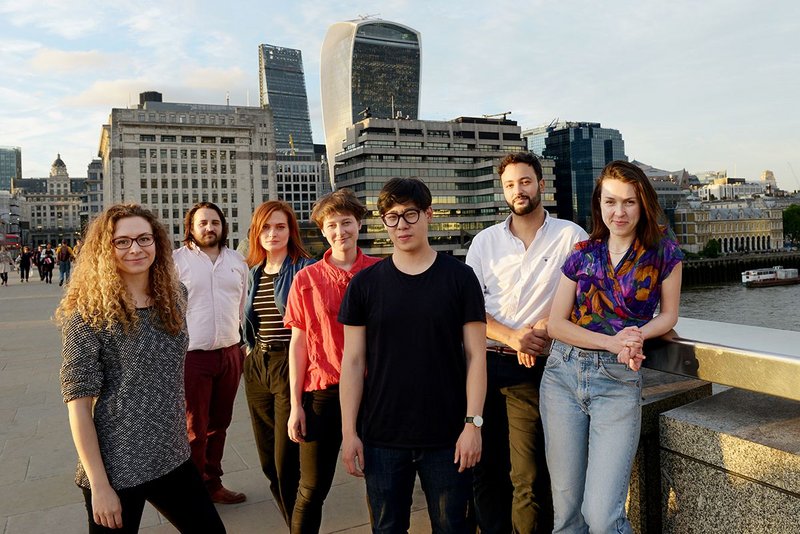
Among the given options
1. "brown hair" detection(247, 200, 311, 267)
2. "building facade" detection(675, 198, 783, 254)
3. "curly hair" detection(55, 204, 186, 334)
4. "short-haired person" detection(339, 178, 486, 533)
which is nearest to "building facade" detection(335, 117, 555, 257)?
"building facade" detection(675, 198, 783, 254)

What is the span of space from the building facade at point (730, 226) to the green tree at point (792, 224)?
284 cm

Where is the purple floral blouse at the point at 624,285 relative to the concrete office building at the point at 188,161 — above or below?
→ below

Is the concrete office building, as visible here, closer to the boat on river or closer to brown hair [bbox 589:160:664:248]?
the boat on river

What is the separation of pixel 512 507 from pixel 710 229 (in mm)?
112686

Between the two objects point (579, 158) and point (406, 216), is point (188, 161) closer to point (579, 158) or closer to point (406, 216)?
point (579, 158)

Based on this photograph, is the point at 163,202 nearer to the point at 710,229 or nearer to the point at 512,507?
the point at 710,229

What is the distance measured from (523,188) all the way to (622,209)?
63 centimetres

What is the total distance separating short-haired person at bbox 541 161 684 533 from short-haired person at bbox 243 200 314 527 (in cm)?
150

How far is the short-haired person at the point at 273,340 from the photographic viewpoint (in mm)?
3262

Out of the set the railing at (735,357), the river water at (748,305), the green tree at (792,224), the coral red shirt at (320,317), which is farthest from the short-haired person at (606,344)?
the green tree at (792,224)

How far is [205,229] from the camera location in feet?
12.7

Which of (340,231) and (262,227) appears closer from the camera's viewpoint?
(340,231)

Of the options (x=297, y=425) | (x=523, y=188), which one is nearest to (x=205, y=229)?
(x=297, y=425)

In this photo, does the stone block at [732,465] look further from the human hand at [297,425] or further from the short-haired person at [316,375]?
the human hand at [297,425]
